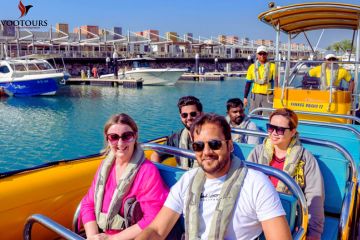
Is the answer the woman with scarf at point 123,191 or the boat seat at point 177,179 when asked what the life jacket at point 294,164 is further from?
the woman with scarf at point 123,191

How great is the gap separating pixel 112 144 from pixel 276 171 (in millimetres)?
1104

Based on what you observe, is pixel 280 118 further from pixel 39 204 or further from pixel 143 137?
pixel 143 137

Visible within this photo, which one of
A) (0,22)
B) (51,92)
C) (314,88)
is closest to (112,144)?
(314,88)

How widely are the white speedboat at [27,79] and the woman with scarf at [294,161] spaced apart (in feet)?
81.0

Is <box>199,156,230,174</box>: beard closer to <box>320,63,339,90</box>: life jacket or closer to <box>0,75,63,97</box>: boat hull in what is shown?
<box>320,63,339,90</box>: life jacket

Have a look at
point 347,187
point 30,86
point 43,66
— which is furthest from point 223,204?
point 43,66

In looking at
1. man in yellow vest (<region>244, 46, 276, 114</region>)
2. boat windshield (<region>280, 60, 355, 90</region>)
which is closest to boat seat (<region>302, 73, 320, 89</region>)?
boat windshield (<region>280, 60, 355, 90</region>)

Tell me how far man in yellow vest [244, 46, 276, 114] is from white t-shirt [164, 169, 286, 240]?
5.29m

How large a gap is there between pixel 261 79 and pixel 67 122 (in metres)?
10.8

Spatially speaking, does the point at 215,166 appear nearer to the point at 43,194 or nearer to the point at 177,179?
the point at 177,179

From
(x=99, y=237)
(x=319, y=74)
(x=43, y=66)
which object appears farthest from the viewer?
(x=43, y=66)

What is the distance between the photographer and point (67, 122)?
1577cm

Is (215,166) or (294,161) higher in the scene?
(215,166)

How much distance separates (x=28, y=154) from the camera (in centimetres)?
1048
